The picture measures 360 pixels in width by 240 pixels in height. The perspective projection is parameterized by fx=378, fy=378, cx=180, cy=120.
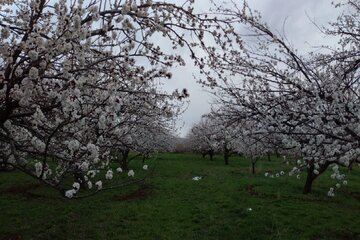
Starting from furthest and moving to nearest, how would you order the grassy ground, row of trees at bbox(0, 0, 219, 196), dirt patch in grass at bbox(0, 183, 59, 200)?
1. dirt patch in grass at bbox(0, 183, 59, 200)
2. the grassy ground
3. row of trees at bbox(0, 0, 219, 196)

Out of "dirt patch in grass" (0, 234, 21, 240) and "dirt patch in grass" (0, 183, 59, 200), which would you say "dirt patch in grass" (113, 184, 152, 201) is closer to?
"dirt patch in grass" (0, 183, 59, 200)

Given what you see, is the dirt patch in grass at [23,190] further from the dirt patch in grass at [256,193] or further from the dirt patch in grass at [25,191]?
the dirt patch in grass at [256,193]

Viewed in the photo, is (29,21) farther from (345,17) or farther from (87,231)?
(87,231)

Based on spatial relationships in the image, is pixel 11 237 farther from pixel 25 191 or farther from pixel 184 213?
pixel 25 191

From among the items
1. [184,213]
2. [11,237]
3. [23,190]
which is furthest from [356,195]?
[23,190]

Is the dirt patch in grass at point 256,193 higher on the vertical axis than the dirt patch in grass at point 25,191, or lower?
higher

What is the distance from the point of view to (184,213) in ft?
44.2

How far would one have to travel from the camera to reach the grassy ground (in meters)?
11.2

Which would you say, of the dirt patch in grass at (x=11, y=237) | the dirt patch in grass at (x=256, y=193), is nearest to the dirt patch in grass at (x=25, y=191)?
the dirt patch in grass at (x=11, y=237)

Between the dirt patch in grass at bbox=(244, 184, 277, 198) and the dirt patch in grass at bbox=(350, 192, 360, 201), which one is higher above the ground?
the dirt patch in grass at bbox=(350, 192, 360, 201)

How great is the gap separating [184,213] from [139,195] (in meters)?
3.99

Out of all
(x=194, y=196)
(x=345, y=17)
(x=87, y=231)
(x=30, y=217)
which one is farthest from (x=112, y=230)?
(x=345, y=17)

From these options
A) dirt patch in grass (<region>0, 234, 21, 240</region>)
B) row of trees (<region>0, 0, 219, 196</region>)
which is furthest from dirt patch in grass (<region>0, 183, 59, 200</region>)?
row of trees (<region>0, 0, 219, 196</region>)

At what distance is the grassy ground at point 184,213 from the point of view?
36.6ft
